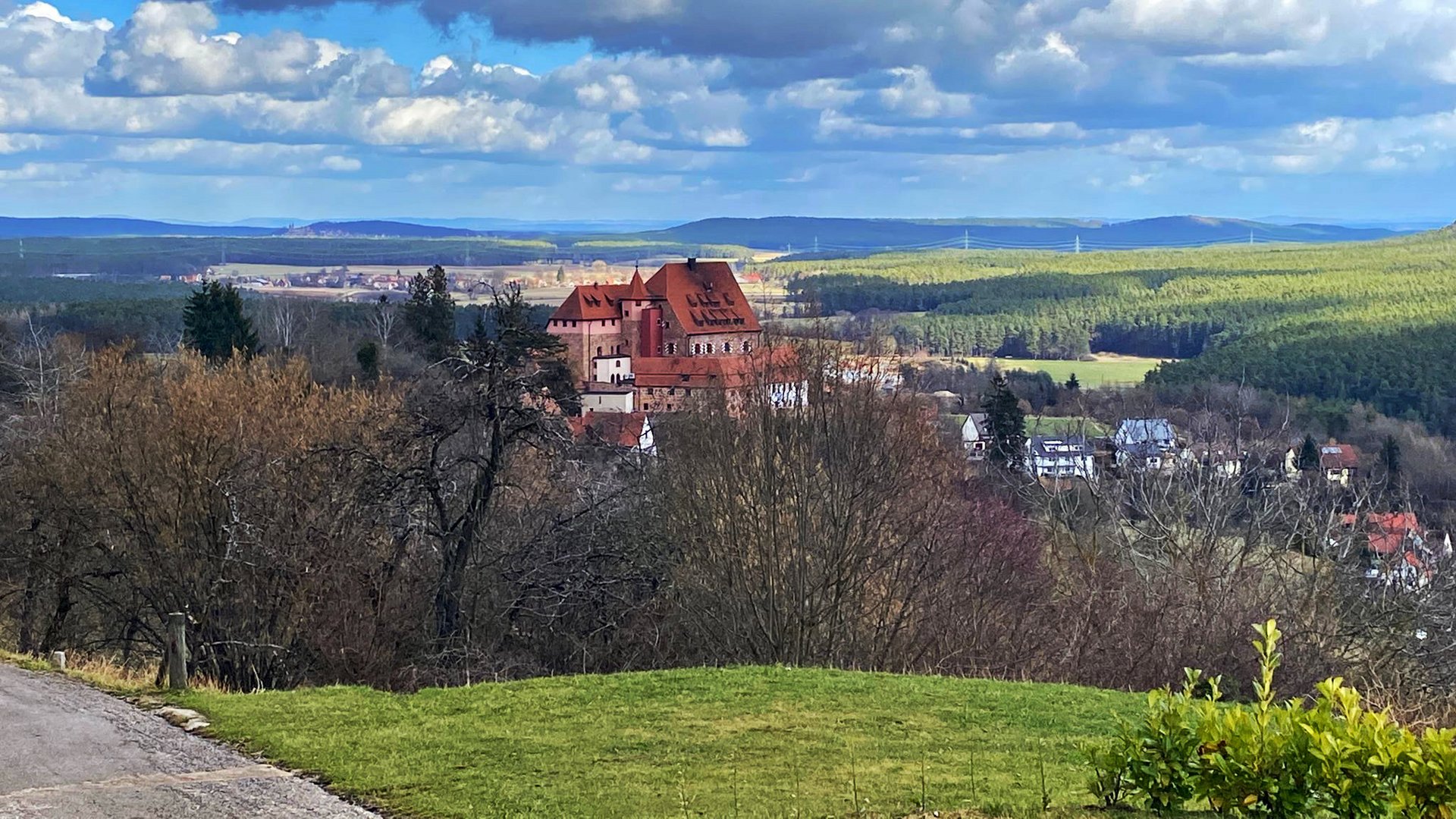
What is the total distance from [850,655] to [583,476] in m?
6.86

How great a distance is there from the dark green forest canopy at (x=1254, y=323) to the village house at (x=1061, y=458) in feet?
105

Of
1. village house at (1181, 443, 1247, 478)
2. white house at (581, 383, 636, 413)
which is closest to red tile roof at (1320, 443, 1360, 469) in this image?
village house at (1181, 443, 1247, 478)

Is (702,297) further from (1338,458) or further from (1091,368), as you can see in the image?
(1338,458)

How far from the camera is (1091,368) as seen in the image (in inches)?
5448

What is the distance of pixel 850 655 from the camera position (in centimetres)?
2289

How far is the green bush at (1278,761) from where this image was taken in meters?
7.88

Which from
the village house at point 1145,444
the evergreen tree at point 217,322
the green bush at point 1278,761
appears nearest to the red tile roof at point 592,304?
the evergreen tree at point 217,322

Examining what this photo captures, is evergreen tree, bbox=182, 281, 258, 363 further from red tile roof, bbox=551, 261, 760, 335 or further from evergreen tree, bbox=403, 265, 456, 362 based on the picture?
red tile roof, bbox=551, 261, 760, 335

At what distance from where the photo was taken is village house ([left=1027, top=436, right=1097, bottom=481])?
4034 centimetres

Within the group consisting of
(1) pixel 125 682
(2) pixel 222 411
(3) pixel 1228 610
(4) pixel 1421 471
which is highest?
(2) pixel 222 411

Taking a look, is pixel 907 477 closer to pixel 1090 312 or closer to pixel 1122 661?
pixel 1122 661

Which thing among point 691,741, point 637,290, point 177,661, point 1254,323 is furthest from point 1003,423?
point 1254,323

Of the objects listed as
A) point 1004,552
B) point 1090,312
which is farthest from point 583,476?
point 1090,312

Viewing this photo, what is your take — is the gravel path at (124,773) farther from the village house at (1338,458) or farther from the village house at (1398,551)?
the village house at (1338,458)
